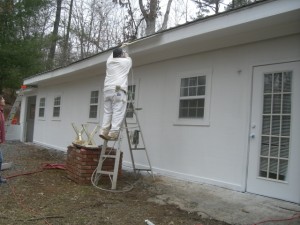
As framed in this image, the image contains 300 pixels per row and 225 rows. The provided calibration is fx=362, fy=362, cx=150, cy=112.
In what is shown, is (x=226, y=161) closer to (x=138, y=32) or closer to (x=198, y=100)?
(x=198, y=100)

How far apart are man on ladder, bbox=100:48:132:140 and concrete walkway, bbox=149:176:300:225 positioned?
4.41 ft

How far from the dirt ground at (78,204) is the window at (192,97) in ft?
5.13

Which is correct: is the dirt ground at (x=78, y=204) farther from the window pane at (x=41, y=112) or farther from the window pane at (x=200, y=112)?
the window pane at (x=41, y=112)

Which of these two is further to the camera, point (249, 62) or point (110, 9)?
point (110, 9)

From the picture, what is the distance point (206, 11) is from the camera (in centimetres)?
2341

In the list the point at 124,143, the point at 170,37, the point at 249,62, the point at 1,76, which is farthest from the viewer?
the point at 1,76

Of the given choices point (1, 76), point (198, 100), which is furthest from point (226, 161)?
point (1, 76)

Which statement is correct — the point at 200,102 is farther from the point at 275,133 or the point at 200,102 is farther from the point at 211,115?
the point at 275,133

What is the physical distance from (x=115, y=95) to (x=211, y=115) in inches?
72.1

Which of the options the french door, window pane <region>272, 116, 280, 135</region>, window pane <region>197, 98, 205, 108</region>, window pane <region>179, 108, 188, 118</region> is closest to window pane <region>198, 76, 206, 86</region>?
window pane <region>197, 98, 205, 108</region>

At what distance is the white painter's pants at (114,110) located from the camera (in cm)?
638

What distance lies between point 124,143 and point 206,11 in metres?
16.4

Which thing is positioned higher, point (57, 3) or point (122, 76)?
point (57, 3)

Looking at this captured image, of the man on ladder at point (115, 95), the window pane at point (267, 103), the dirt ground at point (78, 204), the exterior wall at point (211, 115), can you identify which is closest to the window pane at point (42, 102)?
the exterior wall at point (211, 115)
